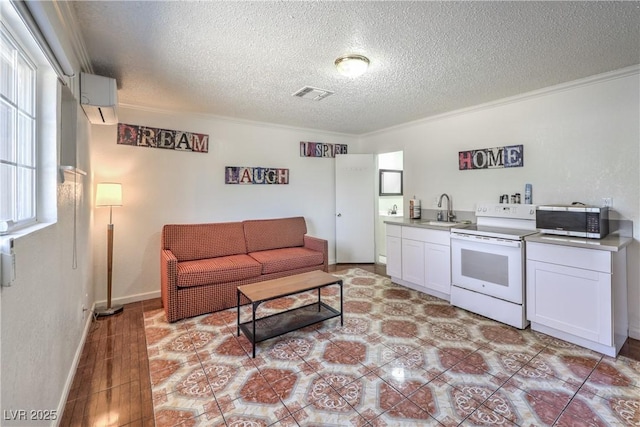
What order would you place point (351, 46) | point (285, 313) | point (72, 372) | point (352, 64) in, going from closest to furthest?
1. point (72, 372)
2. point (351, 46)
3. point (352, 64)
4. point (285, 313)

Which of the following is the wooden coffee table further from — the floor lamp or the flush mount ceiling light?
the flush mount ceiling light

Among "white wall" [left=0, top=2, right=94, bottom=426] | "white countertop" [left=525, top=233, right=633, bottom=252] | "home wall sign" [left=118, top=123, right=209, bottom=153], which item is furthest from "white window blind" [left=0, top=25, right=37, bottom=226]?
"white countertop" [left=525, top=233, right=633, bottom=252]

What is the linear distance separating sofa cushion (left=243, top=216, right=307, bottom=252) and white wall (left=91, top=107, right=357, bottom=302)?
0.81ft

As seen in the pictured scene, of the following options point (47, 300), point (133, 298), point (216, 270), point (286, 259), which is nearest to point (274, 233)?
point (286, 259)

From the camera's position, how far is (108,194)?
3.04 meters

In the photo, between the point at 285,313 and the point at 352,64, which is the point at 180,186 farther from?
the point at 352,64

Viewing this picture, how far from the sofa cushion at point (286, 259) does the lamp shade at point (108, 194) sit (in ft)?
5.46

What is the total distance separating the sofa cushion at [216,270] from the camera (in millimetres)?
3014

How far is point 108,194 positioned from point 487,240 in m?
3.98

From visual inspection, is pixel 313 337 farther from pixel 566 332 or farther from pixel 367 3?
pixel 367 3

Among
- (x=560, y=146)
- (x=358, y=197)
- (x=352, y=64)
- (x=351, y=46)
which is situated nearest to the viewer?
(x=351, y=46)

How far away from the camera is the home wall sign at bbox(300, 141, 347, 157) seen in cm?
489

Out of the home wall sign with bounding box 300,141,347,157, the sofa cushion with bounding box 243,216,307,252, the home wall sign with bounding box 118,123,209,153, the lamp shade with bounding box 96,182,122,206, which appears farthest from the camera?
the home wall sign with bounding box 300,141,347,157

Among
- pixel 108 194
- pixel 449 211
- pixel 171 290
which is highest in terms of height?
pixel 108 194
